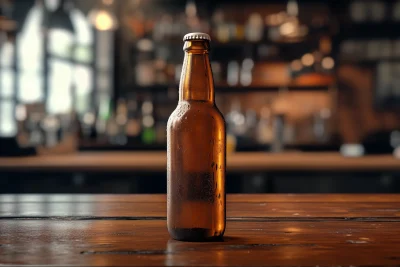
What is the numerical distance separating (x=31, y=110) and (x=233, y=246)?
2.98 metres

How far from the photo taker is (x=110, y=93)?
673 centimetres

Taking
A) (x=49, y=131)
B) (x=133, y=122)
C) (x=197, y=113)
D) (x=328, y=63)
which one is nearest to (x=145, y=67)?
(x=133, y=122)

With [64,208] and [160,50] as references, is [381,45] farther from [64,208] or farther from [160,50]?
[64,208]

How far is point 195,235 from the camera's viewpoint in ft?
2.37

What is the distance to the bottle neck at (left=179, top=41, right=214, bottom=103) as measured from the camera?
739mm

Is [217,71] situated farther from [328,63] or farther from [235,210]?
[235,210]

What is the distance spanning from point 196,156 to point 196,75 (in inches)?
4.3

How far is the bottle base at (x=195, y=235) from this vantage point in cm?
72

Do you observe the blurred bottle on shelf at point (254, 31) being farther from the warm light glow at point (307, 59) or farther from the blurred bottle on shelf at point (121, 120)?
the blurred bottle on shelf at point (121, 120)

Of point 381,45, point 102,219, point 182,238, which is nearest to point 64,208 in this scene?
point 102,219

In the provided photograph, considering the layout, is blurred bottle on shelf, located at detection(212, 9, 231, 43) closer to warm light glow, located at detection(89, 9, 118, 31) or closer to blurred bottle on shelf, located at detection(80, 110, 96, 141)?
blurred bottle on shelf, located at detection(80, 110, 96, 141)

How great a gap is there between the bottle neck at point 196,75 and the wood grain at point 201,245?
0.65 ft

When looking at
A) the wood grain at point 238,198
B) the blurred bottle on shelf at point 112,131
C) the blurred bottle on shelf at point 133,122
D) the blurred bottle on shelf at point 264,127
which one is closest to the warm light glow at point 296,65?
the blurred bottle on shelf at point 264,127

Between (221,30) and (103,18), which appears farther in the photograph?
(221,30)
